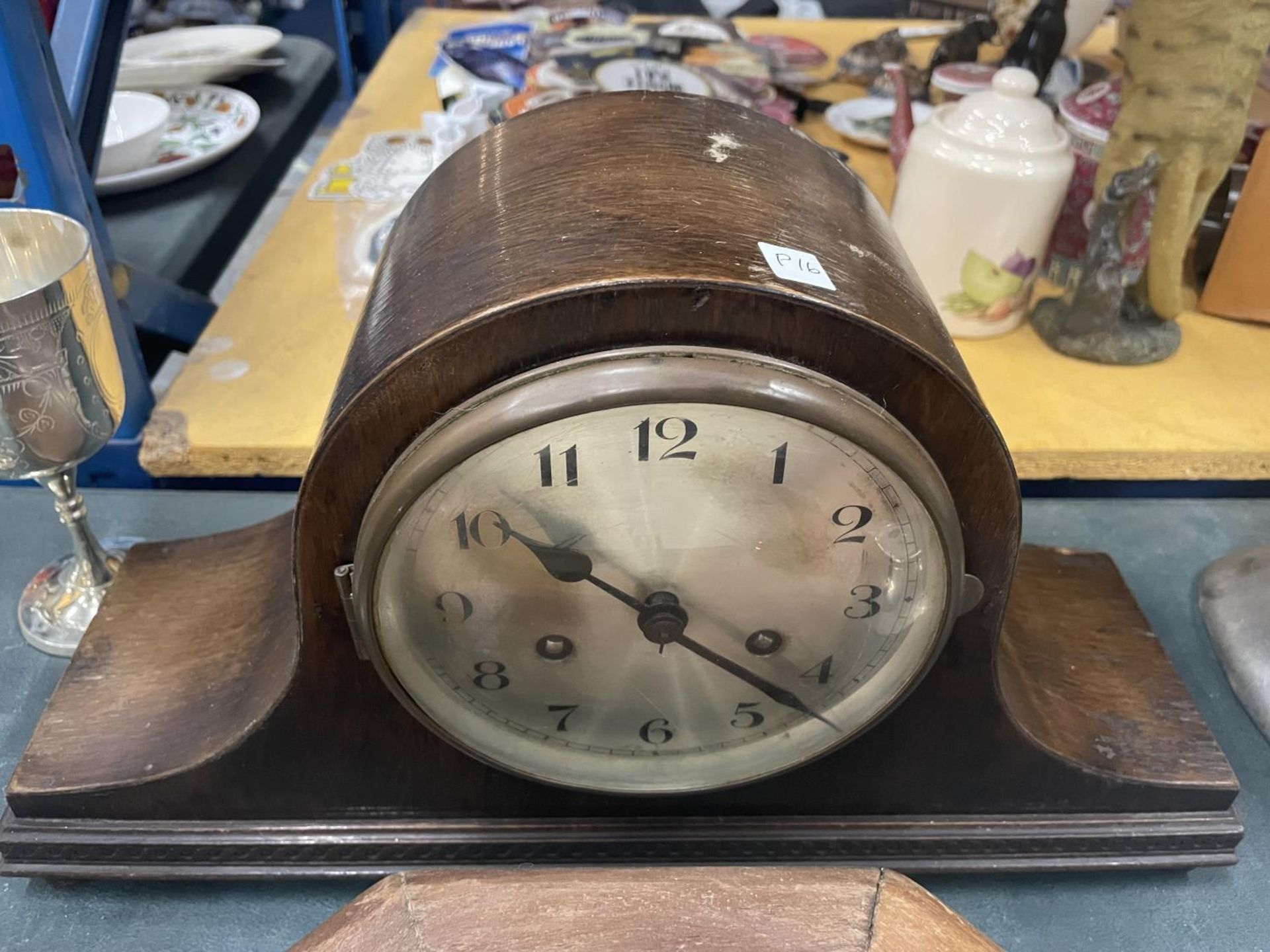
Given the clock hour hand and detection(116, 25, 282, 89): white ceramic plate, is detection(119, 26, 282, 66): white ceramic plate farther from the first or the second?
the clock hour hand

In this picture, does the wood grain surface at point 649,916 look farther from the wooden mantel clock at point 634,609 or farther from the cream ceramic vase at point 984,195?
the cream ceramic vase at point 984,195

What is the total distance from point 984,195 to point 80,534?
3.18 feet

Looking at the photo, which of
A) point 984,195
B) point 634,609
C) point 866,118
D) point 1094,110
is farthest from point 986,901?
point 866,118

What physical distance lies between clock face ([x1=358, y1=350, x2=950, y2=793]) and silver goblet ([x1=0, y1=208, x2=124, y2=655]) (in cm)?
33

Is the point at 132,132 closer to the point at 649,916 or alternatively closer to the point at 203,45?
the point at 203,45

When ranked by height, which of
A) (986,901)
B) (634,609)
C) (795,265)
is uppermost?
(795,265)

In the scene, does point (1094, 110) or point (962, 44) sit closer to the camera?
point (1094, 110)

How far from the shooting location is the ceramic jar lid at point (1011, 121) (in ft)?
3.46

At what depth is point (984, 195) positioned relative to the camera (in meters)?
1.09

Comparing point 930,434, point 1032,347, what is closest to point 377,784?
point 930,434

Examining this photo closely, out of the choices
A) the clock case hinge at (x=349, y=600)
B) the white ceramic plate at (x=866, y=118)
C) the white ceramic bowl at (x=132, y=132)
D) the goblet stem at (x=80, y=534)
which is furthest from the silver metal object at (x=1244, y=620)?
the white ceramic bowl at (x=132, y=132)

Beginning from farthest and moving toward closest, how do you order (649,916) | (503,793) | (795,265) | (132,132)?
(132,132) → (503,793) → (795,265) → (649,916)

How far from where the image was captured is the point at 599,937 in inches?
17.6

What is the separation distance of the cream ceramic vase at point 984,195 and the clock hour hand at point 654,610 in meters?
0.58
